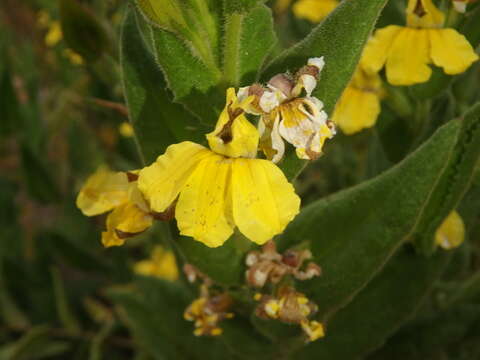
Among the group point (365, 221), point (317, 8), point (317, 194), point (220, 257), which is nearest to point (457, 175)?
point (365, 221)

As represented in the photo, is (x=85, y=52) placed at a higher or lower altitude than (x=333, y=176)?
higher

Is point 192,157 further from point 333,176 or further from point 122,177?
point 333,176

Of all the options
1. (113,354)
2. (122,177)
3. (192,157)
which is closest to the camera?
(192,157)

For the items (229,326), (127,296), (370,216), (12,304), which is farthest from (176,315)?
(12,304)

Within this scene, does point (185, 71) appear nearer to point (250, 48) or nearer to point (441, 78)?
point (250, 48)

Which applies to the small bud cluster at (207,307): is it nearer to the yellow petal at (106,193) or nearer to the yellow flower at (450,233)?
the yellow petal at (106,193)

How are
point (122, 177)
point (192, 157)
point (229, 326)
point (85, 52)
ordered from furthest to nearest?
point (85, 52), point (229, 326), point (122, 177), point (192, 157)
